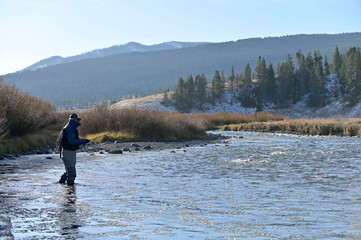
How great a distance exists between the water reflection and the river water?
19mm

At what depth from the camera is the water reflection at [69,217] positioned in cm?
805

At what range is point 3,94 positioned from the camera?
24.1 meters

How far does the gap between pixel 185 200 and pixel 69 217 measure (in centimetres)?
333

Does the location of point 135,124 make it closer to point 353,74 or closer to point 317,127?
point 317,127

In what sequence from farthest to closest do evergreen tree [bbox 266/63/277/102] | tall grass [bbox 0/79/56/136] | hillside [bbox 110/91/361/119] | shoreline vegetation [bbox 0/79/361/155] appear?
evergreen tree [bbox 266/63/277/102]
hillside [bbox 110/91/361/119]
shoreline vegetation [bbox 0/79/361/155]
tall grass [bbox 0/79/56/136]

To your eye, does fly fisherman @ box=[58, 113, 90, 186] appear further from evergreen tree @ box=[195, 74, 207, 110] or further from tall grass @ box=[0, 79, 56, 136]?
evergreen tree @ box=[195, 74, 207, 110]

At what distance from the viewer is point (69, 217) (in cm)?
932

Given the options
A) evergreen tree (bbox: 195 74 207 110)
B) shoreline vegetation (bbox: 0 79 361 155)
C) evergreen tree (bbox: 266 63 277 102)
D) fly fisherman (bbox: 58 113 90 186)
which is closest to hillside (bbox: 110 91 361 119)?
evergreen tree (bbox: 195 74 207 110)

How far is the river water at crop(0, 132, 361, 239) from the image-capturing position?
27.6 feet

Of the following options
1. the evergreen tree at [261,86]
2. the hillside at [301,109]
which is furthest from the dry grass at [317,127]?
the evergreen tree at [261,86]

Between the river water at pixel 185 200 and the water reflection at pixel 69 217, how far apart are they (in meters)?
0.02

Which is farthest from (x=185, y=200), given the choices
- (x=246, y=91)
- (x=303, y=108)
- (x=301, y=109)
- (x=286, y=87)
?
(x=246, y=91)

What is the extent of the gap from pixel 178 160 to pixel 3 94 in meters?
10.2

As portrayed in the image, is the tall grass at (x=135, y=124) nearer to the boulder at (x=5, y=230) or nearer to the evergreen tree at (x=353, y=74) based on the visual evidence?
the boulder at (x=5, y=230)
